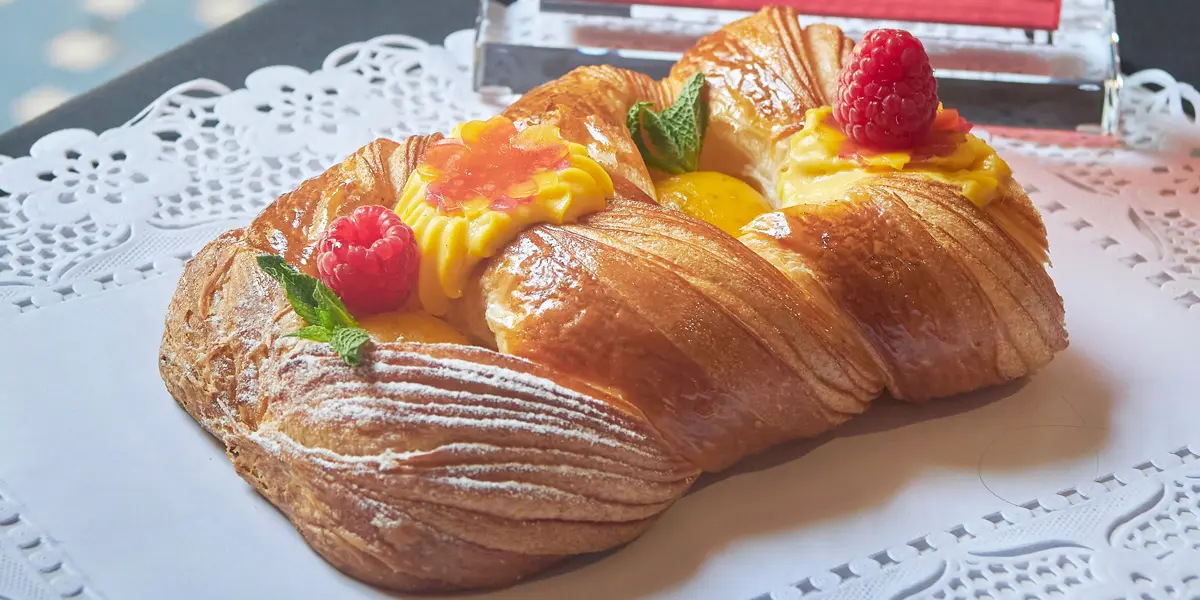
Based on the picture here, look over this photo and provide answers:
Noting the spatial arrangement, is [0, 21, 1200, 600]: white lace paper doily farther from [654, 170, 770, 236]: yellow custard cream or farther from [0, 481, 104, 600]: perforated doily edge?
[654, 170, 770, 236]: yellow custard cream

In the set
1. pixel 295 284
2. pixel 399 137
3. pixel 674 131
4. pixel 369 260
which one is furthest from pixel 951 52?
pixel 295 284

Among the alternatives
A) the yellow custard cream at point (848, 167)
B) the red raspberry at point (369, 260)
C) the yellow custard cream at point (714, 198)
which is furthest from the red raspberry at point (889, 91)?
the red raspberry at point (369, 260)

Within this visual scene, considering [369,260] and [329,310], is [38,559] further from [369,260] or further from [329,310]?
[369,260]

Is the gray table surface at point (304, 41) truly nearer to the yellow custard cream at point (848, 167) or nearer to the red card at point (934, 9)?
the red card at point (934, 9)

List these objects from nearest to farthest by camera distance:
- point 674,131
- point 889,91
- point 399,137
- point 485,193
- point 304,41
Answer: point 485,193 < point 889,91 < point 674,131 < point 399,137 < point 304,41

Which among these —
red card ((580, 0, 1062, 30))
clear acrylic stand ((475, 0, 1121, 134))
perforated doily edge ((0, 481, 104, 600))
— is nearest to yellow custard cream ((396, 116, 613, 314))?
perforated doily edge ((0, 481, 104, 600))

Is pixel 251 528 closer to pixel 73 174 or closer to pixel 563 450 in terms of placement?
pixel 563 450

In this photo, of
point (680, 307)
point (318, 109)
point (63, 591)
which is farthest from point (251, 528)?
point (318, 109)
